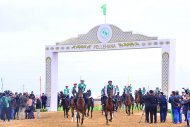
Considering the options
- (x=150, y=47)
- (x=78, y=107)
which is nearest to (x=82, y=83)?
(x=78, y=107)

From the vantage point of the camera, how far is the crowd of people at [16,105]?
3144cm

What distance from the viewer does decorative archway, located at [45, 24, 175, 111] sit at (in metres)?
37.4

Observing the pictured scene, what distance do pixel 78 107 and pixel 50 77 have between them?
17.9 meters

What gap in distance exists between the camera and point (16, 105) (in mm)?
34219

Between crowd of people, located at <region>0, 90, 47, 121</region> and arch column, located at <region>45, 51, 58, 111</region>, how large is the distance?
19.5 ft

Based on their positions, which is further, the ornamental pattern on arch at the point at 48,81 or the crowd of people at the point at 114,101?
the ornamental pattern on arch at the point at 48,81

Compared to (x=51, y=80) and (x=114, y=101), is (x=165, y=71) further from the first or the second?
(x=51, y=80)

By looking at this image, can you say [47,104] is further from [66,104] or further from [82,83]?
[82,83]

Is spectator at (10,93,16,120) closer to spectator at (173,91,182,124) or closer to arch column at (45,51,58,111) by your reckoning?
arch column at (45,51,58,111)

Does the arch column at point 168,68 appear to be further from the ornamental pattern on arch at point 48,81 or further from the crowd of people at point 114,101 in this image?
the ornamental pattern on arch at point 48,81

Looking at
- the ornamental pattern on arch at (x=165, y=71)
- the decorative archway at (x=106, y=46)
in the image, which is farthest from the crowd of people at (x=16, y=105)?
the ornamental pattern on arch at (x=165, y=71)

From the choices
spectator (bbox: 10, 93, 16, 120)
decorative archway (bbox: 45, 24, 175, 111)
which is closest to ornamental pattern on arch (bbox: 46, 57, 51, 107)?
decorative archway (bbox: 45, 24, 175, 111)

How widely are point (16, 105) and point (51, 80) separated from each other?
9062 mm

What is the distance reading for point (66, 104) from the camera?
33.2 metres
